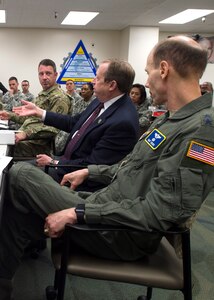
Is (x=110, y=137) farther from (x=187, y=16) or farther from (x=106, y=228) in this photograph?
(x=187, y=16)

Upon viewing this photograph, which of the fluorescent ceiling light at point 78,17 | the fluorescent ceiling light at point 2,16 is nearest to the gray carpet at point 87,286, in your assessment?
the fluorescent ceiling light at point 78,17

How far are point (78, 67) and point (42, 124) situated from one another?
660 cm

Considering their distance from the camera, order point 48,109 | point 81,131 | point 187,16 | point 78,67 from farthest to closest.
Answer: 1. point 78,67
2. point 187,16
3. point 48,109
4. point 81,131

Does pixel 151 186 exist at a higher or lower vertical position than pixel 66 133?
higher

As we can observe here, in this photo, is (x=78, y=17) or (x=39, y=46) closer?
(x=78, y=17)

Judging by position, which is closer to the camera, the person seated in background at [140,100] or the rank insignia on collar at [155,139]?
the rank insignia on collar at [155,139]

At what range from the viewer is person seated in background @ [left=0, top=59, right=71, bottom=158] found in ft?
7.50

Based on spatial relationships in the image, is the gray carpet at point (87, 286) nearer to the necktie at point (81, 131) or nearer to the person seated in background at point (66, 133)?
the necktie at point (81, 131)

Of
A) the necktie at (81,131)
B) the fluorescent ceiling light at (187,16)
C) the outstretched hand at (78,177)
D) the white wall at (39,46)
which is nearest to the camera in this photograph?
the outstretched hand at (78,177)

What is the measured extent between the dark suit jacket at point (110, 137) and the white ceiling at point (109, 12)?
15.1ft

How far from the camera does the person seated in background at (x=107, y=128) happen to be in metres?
1.61

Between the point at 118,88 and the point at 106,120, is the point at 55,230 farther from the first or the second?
the point at 118,88

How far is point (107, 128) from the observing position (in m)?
1.63

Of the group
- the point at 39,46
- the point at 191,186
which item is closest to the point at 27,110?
the point at 191,186
